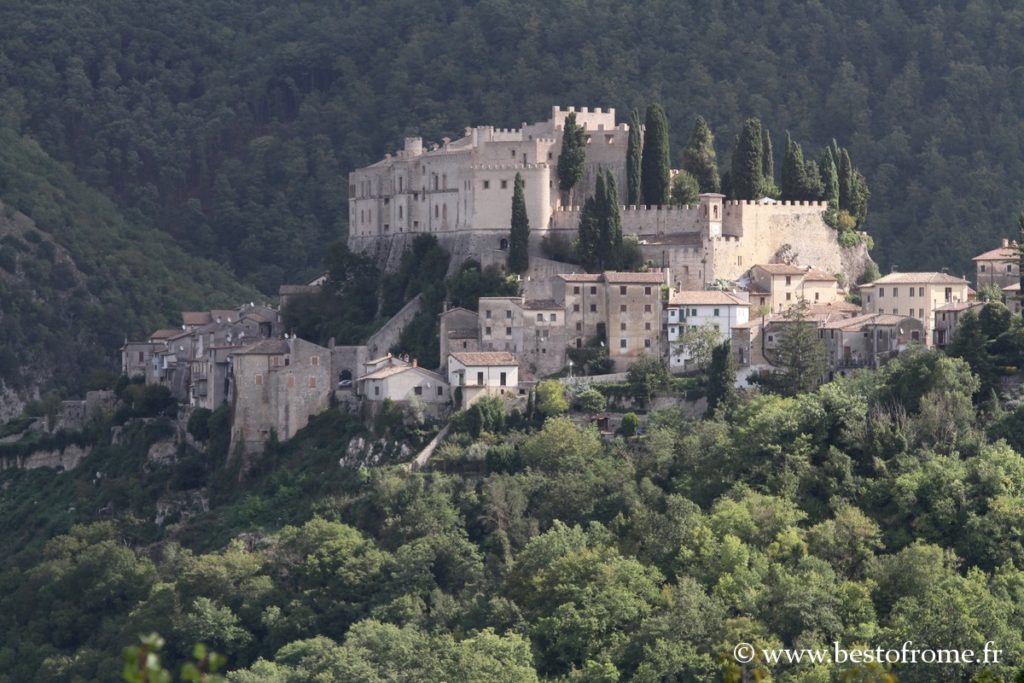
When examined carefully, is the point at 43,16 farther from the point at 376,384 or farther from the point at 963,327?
the point at 963,327

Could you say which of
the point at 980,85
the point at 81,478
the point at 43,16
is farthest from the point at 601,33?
the point at 81,478

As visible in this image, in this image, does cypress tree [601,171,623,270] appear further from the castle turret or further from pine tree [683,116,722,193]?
pine tree [683,116,722,193]

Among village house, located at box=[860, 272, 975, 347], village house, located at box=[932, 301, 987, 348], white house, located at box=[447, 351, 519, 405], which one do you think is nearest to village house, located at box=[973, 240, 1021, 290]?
village house, located at box=[860, 272, 975, 347]

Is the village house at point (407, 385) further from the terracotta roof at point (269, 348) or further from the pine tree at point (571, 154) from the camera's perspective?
the pine tree at point (571, 154)

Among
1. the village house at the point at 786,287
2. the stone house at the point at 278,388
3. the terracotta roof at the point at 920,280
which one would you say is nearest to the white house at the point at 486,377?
the stone house at the point at 278,388

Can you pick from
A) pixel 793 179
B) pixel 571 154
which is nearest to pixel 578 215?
pixel 571 154

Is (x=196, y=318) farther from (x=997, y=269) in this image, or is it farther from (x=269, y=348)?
(x=997, y=269)
